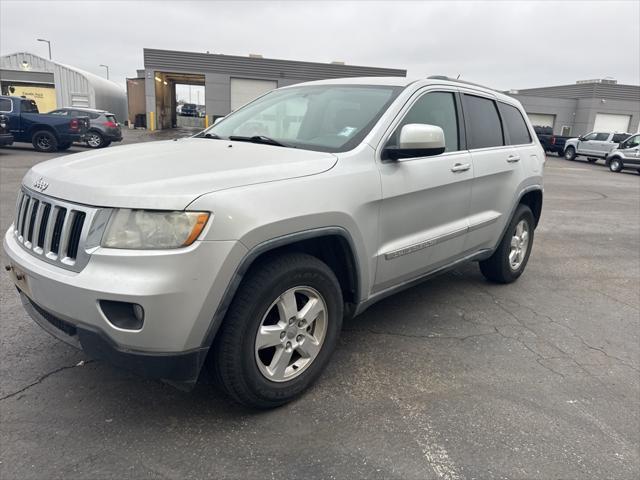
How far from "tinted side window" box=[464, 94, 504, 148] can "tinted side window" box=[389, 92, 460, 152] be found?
0.70 feet

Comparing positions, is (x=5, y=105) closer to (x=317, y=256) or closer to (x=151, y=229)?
(x=317, y=256)

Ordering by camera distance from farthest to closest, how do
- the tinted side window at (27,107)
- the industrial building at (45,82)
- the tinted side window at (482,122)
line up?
1. the industrial building at (45,82)
2. the tinted side window at (27,107)
3. the tinted side window at (482,122)

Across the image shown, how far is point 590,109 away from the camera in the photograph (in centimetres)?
3969

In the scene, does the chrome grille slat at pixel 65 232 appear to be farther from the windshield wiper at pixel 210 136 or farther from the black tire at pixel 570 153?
the black tire at pixel 570 153

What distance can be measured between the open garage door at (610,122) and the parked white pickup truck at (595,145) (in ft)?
47.9

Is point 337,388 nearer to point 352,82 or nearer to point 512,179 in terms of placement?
point 352,82

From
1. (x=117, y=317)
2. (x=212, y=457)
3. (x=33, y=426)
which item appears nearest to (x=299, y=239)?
(x=117, y=317)

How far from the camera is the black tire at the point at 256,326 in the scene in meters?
2.33

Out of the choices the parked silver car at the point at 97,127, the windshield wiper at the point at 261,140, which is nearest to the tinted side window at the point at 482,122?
the windshield wiper at the point at 261,140


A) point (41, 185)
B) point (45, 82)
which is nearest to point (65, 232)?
point (41, 185)

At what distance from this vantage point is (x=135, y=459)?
2250 mm

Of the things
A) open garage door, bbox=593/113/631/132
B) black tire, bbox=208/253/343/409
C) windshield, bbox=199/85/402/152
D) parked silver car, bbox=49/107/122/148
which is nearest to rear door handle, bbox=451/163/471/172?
windshield, bbox=199/85/402/152

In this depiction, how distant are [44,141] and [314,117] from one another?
616 inches

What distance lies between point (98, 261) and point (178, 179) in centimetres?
50
